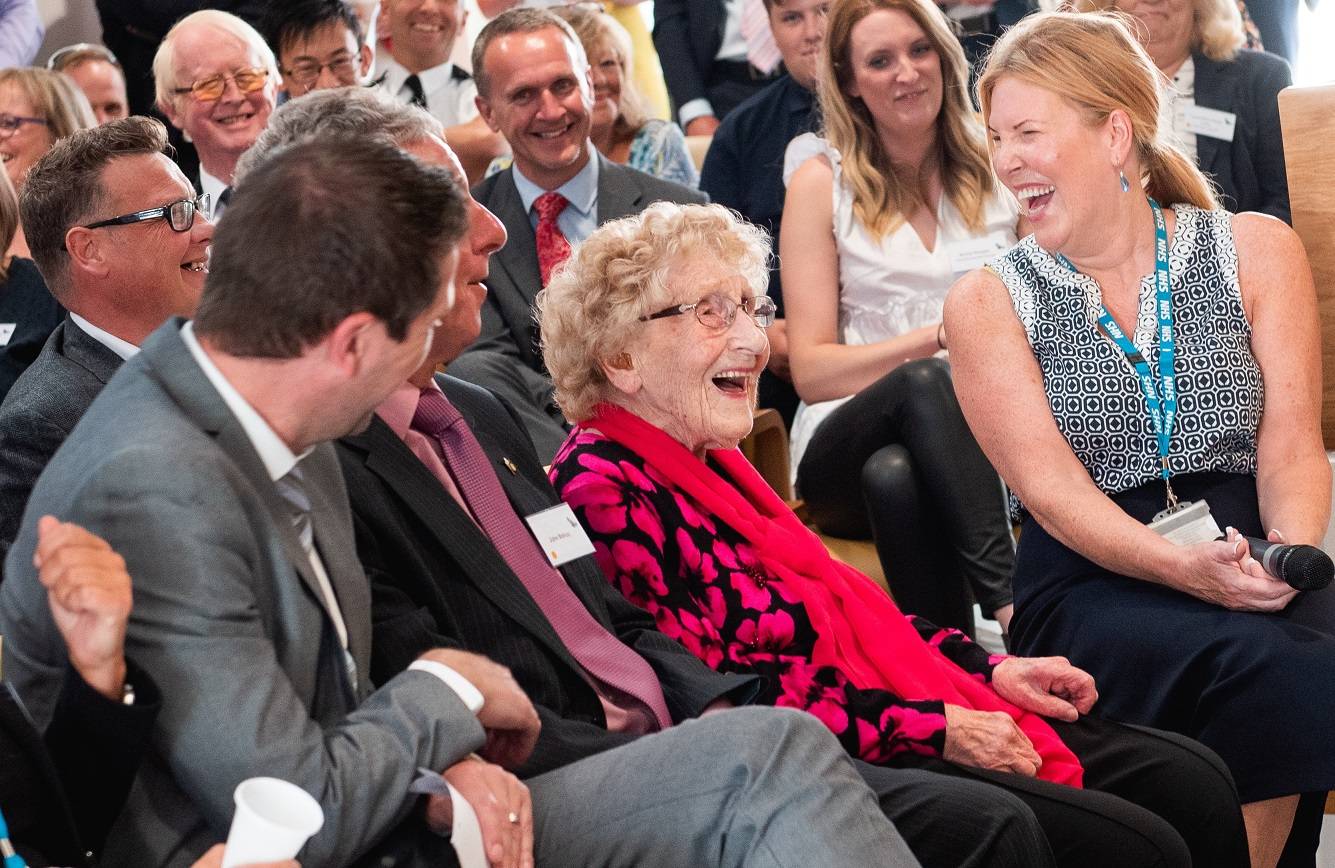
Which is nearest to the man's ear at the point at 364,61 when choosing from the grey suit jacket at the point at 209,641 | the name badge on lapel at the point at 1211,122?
the name badge on lapel at the point at 1211,122

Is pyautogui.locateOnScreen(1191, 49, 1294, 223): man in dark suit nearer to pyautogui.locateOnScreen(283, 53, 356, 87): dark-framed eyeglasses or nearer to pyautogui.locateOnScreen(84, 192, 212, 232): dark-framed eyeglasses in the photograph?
pyautogui.locateOnScreen(283, 53, 356, 87): dark-framed eyeglasses

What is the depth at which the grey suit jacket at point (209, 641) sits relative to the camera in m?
1.36

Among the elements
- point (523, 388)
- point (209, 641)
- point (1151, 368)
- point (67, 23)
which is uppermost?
point (67, 23)

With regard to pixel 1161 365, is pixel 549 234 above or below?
above

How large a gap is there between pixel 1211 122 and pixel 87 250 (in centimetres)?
295

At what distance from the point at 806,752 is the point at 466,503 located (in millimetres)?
614

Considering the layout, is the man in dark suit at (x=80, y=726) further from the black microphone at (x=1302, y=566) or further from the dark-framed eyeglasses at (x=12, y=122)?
the dark-framed eyeglasses at (x=12, y=122)

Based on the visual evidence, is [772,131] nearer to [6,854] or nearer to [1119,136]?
[1119,136]

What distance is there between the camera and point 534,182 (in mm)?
3990

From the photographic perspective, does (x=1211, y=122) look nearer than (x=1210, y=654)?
No

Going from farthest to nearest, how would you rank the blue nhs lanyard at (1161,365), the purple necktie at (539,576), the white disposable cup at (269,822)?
the blue nhs lanyard at (1161,365)
the purple necktie at (539,576)
the white disposable cup at (269,822)

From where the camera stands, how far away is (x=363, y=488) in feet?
5.98

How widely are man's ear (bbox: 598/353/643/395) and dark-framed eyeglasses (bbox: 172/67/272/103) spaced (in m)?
2.34

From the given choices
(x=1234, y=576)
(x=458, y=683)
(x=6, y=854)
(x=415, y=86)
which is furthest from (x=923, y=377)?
(x=415, y=86)
